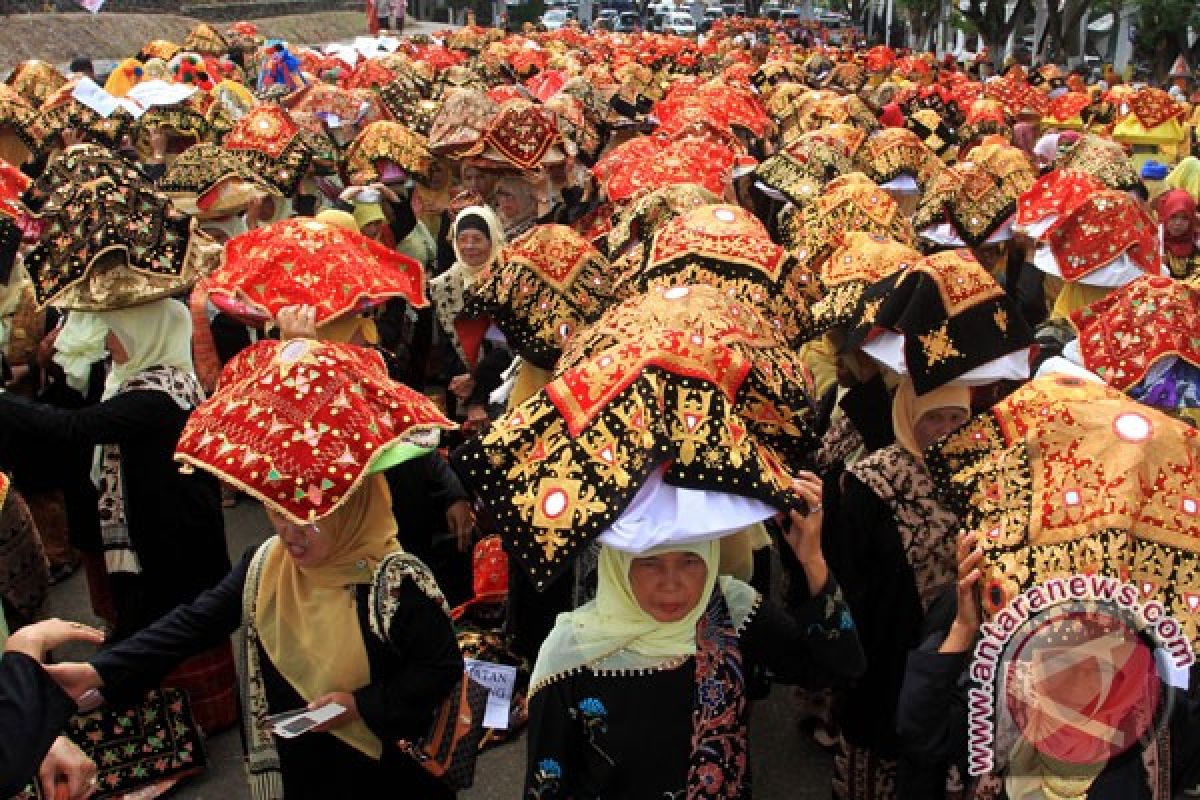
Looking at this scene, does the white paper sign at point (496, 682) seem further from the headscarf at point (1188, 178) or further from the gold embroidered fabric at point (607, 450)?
the headscarf at point (1188, 178)

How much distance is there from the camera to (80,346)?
169 inches

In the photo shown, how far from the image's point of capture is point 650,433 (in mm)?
2244

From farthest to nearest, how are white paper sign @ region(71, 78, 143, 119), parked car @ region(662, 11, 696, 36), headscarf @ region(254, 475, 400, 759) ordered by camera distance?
parked car @ region(662, 11, 696, 36), white paper sign @ region(71, 78, 143, 119), headscarf @ region(254, 475, 400, 759)

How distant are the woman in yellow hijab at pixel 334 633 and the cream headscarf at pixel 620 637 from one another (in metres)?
0.32

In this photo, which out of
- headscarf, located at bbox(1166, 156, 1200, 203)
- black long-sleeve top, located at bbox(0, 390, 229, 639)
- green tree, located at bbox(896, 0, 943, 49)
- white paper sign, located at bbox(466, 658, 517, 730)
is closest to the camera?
white paper sign, located at bbox(466, 658, 517, 730)

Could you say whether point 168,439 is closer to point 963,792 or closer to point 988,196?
point 963,792

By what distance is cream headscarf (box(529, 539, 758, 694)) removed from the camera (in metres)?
2.60

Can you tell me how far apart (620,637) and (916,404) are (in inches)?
56.8

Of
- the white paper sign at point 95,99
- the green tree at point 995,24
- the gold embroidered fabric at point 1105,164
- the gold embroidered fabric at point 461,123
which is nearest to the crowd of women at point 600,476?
the gold embroidered fabric at point 461,123

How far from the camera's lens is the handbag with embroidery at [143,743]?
4.04 meters

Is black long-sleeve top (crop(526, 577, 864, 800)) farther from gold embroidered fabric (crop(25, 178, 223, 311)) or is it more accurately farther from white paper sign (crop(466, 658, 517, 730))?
gold embroidered fabric (crop(25, 178, 223, 311))

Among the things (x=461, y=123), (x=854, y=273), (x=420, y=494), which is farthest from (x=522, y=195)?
(x=420, y=494)

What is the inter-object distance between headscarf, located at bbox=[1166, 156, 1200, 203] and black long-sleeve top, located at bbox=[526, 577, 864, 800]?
6717mm

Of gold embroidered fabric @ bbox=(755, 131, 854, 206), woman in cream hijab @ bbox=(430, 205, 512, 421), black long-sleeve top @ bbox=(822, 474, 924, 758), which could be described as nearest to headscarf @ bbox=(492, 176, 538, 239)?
woman in cream hijab @ bbox=(430, 205, 512, 421)
